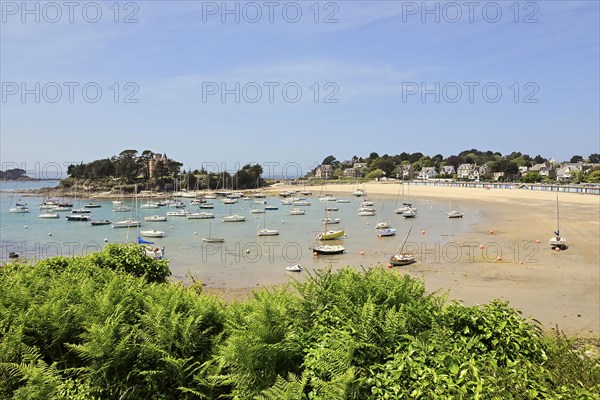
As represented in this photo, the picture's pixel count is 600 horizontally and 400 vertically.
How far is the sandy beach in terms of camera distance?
65.7 feet

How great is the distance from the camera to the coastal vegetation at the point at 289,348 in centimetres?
421

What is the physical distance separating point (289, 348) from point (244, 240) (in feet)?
142

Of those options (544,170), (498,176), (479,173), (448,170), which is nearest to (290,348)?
(498,176)

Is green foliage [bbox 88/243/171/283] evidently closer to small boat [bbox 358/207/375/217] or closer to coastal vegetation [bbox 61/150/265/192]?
small boat [bbox 358/207/375/217]

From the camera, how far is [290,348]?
494 centimetres

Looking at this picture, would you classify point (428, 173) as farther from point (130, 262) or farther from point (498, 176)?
point (130, 262)

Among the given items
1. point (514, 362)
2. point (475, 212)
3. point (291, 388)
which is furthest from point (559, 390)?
point (475, 212)

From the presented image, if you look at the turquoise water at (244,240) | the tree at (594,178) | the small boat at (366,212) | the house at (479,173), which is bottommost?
the turquoise water at (244,240)

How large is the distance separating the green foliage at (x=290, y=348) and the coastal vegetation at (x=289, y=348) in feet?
0.05

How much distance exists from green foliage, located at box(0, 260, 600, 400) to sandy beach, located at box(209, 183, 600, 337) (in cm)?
157

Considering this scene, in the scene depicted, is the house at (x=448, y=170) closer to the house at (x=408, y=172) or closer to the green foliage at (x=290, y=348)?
the house at (x=408, y=172)

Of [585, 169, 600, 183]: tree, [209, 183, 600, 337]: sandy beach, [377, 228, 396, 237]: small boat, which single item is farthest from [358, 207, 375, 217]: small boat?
[585, 169, 600, 183]: tree

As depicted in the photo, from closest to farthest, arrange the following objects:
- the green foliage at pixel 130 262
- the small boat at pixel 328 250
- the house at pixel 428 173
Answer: the green foliage at pixel 130 262, the small boat at pixel 328 250, the house at pixel 428 173

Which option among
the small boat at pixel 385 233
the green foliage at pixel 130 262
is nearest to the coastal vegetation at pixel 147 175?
the small boat at pixel 385 233
